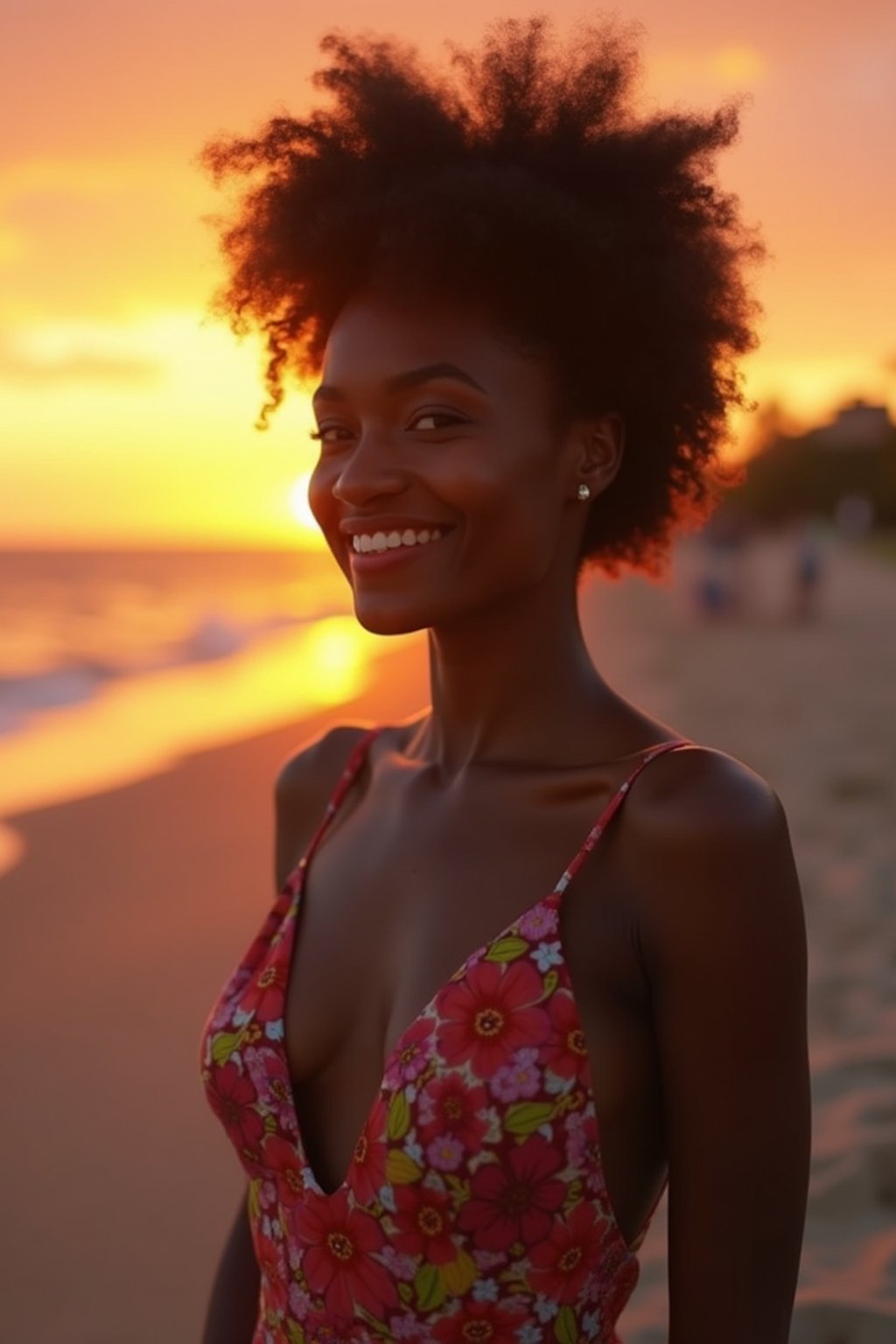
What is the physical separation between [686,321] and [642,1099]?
1.12 meters

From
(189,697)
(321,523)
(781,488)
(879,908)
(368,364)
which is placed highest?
(781,488)

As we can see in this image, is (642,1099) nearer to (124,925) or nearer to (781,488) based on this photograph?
(124,925)

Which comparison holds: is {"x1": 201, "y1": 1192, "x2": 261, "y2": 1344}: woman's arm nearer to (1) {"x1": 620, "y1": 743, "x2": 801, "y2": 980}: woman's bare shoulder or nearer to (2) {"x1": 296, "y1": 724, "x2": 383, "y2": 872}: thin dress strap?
(2) {"x1": 296, "y1": 724, "x2": 383, "y2": 872}: thin dress strap

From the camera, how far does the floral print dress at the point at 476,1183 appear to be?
159 cm

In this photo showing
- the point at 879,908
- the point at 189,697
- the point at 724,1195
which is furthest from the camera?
the point at 189,697

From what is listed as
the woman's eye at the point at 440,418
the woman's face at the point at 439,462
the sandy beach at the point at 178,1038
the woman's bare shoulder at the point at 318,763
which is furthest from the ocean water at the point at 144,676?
the woman's eye at the point at 440,418

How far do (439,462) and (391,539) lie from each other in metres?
0.13

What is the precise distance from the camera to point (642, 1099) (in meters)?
1.69

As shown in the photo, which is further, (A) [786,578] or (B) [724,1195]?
(A) [786,578]

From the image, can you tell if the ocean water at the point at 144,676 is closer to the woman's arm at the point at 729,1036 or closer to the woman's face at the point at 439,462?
the woman's face at the point at 439,462

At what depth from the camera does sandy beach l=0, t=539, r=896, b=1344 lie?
137 inches

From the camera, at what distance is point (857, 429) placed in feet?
276

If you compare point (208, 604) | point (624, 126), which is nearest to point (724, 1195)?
point (624, 126)

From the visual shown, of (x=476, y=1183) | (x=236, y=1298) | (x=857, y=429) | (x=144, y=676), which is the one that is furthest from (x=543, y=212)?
(x=857, y=429)
